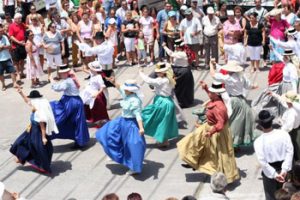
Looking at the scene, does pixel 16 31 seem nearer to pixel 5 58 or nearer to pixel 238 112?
pixel 5 58

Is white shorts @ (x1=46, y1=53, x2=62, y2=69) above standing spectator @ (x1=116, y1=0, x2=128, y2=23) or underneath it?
underneath

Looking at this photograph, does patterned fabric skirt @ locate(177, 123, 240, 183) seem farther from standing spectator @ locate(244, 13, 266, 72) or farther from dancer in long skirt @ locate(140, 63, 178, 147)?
standing spectator @ locate(244, 13, 266, 72)

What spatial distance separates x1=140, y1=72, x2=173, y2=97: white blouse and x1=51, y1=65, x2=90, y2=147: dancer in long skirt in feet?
4.07

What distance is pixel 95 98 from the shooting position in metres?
12.3

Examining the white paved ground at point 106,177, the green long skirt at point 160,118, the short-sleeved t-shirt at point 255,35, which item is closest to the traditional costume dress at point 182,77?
the white paved ground at point 106,177

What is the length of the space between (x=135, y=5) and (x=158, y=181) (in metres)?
9.03

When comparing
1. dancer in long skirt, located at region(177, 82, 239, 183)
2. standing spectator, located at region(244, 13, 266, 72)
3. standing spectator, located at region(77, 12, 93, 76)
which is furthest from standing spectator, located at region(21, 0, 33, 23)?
dancer in long skirt, located at region(177, 82, 239, 183)

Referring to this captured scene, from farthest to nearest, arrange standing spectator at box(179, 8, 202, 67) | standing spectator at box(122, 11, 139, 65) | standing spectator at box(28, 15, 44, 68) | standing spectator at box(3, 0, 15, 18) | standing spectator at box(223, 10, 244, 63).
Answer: standing spectator at box(3, 0, 15, 18) < standing spectator at box(122, 11, 139, 65) < standing spectator at box(179, 8, 202, 67) < standing spectator at box(28, 15, 44, 68) < standing spectator at box(223, 10, 244, 63)

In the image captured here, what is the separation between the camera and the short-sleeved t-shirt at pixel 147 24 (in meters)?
16.1

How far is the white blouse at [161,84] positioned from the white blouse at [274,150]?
3262mm

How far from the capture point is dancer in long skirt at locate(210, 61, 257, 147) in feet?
35.1

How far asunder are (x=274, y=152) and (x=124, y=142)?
283 cm

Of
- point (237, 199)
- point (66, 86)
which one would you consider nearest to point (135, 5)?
point (66, 86)

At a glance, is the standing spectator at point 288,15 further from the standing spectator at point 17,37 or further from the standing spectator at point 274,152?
the standing spectator at point 274,152
